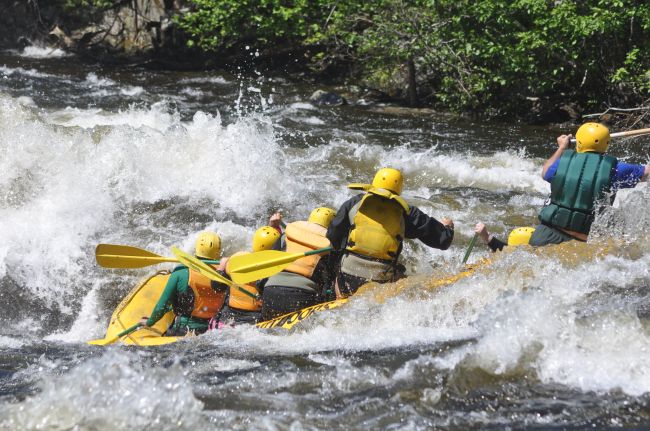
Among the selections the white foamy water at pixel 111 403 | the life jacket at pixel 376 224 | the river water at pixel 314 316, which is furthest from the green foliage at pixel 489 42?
the white foamy water at pixel 111 403

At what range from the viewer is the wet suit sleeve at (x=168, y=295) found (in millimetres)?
6039

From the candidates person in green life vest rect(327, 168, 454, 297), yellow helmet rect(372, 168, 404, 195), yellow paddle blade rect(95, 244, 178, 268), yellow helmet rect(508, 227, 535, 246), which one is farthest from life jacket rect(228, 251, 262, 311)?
yellow helmet rect(508, 227, 535, 246)

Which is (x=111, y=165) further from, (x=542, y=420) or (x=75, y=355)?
(x=542, y=420)

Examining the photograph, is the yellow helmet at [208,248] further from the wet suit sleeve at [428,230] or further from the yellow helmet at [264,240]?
the wet suit sleeve at [428,230]

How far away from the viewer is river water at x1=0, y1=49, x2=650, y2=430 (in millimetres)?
3732

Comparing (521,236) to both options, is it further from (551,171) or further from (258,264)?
(258,264)

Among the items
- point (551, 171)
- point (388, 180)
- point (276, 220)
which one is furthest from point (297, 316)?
point (551, 171)

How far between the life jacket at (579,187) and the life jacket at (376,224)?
1.09 metres

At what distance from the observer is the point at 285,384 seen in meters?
4.16

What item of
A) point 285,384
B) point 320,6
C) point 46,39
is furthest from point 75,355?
point 46,39

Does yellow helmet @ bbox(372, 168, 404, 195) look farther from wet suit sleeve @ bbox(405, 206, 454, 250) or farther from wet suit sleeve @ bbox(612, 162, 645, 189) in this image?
wet suit sleeve @ bbox(612, 162, 645, 189)

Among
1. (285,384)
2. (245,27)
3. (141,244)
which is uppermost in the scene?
(245,27)

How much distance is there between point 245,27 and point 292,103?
267 centimetres

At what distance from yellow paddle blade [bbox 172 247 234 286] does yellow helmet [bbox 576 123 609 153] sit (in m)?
2.77
